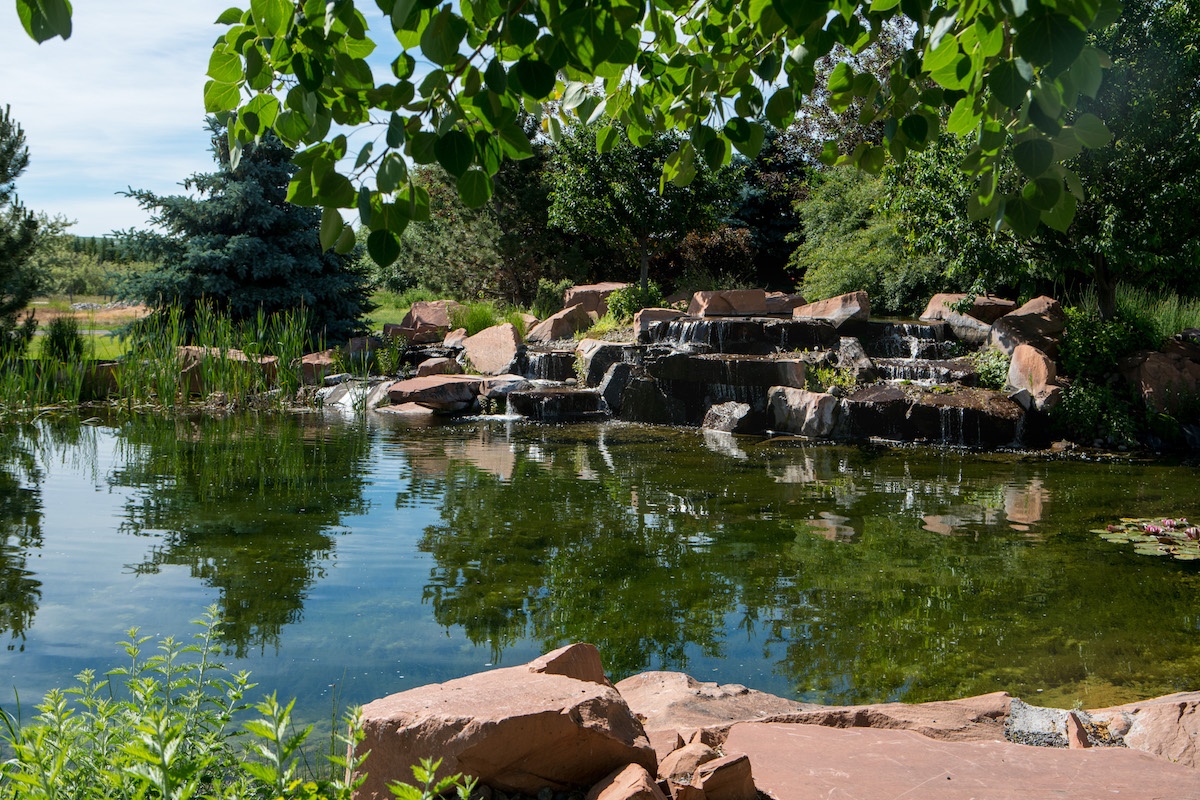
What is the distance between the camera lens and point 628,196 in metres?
18.2

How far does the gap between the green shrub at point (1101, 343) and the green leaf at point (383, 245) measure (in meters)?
11.7

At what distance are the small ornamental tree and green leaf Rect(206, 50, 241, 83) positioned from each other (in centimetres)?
1661

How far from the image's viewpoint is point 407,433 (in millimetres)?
11547

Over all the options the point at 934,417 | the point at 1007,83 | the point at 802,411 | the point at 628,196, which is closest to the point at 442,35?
the point at 1007,83

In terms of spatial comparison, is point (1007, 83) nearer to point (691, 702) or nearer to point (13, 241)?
point (691, 702)

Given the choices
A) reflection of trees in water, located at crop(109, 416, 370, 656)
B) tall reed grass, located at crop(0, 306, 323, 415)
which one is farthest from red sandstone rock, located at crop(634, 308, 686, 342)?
reflection of trees in water, located at crop(109, 416, 370, 656)

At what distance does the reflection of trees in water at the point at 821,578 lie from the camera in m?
4.09

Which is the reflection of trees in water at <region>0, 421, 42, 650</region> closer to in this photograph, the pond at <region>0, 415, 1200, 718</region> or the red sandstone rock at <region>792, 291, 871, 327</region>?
the pond at <region>0, 415, 1200, 718</region>

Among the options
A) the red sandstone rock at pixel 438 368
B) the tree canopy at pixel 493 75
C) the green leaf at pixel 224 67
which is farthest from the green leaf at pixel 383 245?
the red sandstone rock at pixel 438 368

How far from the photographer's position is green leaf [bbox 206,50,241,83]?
5.99 feet

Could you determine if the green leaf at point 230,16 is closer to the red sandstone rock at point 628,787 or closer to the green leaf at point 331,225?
the green leaf at point 331,225

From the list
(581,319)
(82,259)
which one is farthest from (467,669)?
(82,259)

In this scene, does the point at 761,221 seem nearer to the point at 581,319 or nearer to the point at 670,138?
the point at 670,138

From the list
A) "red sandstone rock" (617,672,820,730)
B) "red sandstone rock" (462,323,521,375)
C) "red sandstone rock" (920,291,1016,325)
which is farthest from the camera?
"red sandstone rock" (462,323,521,375)
